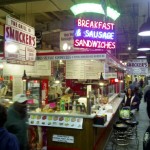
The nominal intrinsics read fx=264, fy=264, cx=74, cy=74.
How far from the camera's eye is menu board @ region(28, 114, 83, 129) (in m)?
6.07

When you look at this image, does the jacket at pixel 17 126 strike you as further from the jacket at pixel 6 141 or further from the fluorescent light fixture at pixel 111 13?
the fluorescent light fixture at pixel 111 13

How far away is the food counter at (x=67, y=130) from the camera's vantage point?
19.8 ft

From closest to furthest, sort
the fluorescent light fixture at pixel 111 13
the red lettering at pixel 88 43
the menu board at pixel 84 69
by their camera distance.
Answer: the red lettering at pixel 88 43
the fluorescent light fixture at pixel 111 13
the menu board at pixel 84 69

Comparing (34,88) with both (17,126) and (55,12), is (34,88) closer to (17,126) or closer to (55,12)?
(55,12)

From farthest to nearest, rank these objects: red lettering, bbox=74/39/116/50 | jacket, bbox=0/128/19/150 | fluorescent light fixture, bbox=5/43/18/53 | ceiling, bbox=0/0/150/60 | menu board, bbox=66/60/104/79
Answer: ceiling, bbox=0/0/150/60 → menu board, bbox=66/60/104/79 → red lettering, bbox=74/39/116/50 → fluorescent light fixture, bbox=5/43/18/53 → jacket, bbox=0/128/19/150

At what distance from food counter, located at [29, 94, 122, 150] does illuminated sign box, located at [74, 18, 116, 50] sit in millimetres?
2207

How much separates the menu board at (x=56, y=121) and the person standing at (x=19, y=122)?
1910mm

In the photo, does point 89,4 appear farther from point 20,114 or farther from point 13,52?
point 20,114

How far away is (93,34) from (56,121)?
2804 millimetres

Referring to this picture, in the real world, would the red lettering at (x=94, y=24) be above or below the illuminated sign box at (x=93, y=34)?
above

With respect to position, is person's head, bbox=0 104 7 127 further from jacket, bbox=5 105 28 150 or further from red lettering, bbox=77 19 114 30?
red lettering, bbox=77 19 114 30

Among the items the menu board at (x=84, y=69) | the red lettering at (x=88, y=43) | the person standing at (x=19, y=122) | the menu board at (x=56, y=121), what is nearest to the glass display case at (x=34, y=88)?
the menu board at (x=84, y=69)

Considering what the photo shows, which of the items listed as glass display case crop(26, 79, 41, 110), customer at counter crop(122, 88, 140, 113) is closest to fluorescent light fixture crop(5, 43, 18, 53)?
glass display case crop(26, 79, 41, 110)

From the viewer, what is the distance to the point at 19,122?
4.21 m
